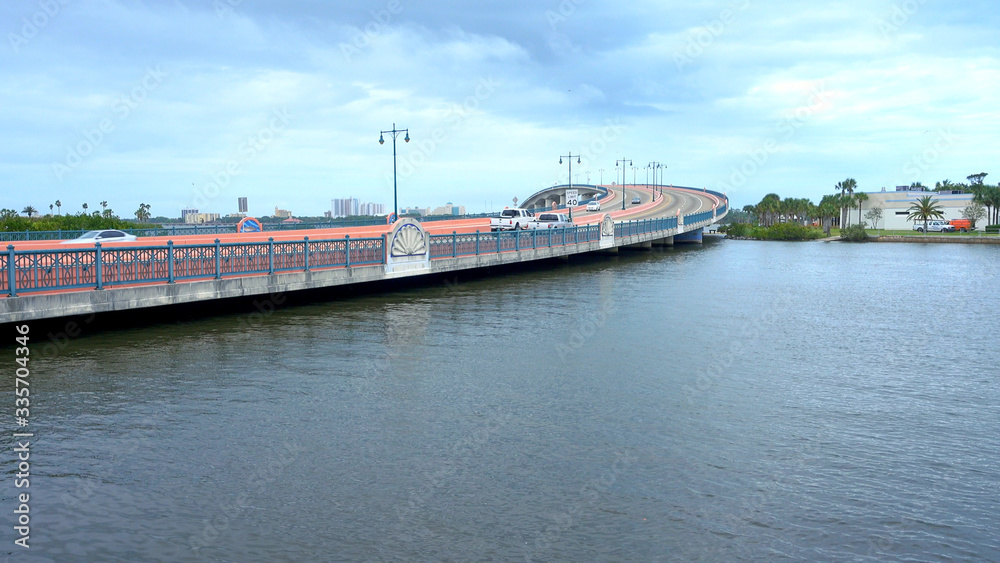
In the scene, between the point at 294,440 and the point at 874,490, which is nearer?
the point at 874,490

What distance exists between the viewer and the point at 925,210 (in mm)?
112438

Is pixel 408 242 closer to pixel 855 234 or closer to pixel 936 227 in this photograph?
pixel 855 234

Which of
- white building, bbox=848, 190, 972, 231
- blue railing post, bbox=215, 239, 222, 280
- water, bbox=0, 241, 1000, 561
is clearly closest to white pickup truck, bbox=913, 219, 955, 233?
white building, bbox=848, 190, 972, 231

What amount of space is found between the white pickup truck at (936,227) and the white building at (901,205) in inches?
112

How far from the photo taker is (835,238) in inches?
4144

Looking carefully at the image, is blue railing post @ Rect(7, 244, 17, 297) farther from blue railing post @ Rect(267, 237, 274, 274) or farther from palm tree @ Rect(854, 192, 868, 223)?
palm tree @ Rect(854, 192, 868, 223)

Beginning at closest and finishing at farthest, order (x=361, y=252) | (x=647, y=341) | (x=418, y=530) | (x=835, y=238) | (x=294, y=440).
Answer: (x=418, y=530), (x=294, y=440), (x=647, y=341), (x=361, y=252), (x=835, y=238)

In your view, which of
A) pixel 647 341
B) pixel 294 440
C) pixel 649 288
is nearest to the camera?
pixel 294 440

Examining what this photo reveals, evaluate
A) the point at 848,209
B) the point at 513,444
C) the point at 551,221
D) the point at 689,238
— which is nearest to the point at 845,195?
the point at 848,209

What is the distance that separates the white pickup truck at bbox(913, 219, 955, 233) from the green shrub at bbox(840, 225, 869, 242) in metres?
18.2

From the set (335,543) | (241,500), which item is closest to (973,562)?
(335,543)

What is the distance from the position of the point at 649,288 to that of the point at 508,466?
91.2 ft

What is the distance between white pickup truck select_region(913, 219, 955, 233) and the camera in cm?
11294

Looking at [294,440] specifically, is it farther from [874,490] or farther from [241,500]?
[874,490]
